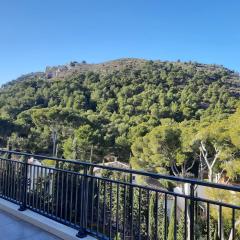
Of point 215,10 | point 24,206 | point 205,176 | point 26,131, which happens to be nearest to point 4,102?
point 26,131

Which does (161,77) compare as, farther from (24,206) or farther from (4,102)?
(24,206)

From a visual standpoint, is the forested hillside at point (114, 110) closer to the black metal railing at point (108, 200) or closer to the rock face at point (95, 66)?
the rock face at point (95, 66)

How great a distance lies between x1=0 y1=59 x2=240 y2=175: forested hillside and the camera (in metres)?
34.5

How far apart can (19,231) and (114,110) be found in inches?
1720

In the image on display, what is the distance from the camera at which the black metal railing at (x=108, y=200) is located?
8.98 feet

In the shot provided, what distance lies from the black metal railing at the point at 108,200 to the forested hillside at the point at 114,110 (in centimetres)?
1860

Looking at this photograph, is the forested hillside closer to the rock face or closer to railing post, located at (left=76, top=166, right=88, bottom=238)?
the rock face

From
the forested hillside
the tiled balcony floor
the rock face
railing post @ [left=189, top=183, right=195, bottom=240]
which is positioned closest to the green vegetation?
the forested hillside

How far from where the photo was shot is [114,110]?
47.4 m

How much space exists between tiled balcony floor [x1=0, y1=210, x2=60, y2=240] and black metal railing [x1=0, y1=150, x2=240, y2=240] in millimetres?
250

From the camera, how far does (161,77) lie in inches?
2108

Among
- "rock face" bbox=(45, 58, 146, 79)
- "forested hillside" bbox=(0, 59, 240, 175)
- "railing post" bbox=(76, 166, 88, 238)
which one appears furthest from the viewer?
"rock face" bbox=(45, 58, 146, 79)

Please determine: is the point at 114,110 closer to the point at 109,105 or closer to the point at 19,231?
the point at 109,105

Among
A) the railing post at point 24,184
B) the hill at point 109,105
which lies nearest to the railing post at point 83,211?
the railing post at point 24,184
